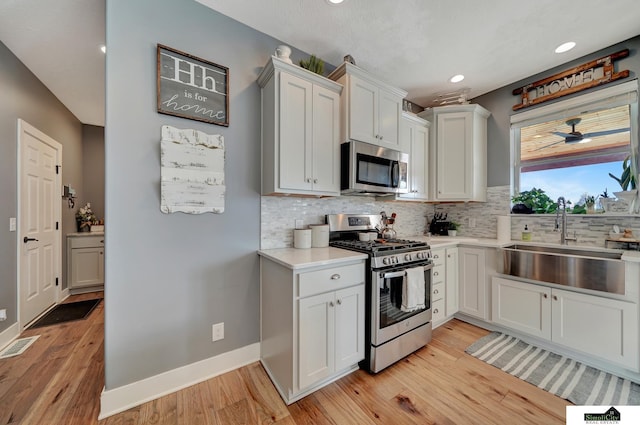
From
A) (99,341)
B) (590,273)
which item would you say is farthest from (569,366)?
(99,341)

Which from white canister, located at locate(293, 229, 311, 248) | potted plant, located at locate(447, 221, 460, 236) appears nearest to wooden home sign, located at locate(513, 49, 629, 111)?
potted plant, located at locate(447, 221, 460, 236)

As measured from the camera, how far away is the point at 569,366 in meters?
1.95

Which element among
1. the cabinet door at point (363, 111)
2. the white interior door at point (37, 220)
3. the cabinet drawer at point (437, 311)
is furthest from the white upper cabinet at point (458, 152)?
the white interior door at point (37, 220)

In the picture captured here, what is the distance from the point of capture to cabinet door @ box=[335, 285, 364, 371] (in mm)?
1722

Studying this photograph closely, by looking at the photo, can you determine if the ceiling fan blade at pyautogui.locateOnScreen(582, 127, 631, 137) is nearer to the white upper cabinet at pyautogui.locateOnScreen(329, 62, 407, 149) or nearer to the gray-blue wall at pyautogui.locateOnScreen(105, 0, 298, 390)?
the white upper cabinet at pyautogui.locateOnScreen(329, 62, 407, 149)

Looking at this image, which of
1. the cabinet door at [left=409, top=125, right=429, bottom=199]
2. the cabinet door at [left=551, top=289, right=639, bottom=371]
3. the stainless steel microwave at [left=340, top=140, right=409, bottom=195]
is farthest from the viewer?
the cabinet door at [left=409, top=125, right=429, bottom=199]

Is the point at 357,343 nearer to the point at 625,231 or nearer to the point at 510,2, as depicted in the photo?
the point at 625,231

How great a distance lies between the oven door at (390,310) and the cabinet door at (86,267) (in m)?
4.33

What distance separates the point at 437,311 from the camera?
2539 mm

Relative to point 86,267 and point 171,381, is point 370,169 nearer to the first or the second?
point 171,381

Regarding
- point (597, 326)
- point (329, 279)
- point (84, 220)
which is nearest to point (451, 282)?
point (597, 326)

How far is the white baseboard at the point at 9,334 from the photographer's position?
2.19 m

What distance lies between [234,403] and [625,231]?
3.61 m

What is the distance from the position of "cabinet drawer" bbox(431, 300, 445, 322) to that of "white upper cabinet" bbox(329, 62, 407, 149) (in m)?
1.74
